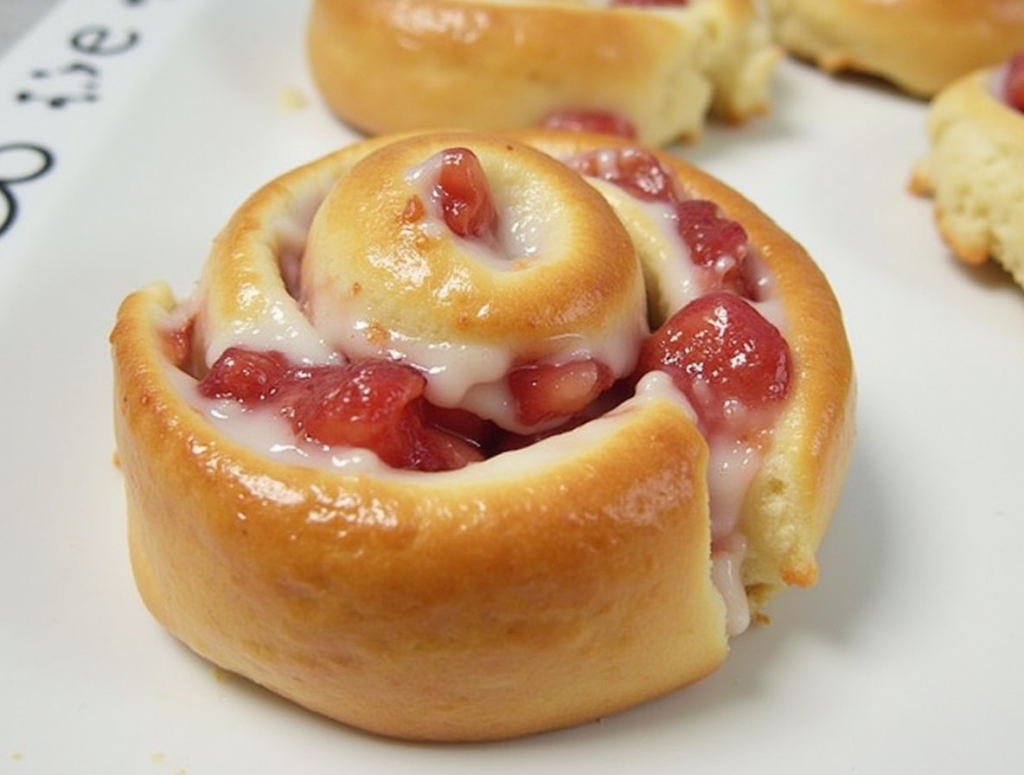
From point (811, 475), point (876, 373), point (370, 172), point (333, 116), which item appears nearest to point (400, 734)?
point (811, 475)

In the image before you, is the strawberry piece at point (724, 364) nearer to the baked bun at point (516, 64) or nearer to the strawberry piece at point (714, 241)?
the strawberry piece at point (714, 241)

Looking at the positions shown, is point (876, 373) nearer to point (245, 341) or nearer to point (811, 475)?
point (811, 475)

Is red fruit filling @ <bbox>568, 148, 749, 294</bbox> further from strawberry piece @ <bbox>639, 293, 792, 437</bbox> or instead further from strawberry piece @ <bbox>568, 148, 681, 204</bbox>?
strawberry piece @ <bbox>639, 293, 792, 437</bbox>

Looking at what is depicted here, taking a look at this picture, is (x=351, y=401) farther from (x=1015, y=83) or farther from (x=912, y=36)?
(x=912, y=36)

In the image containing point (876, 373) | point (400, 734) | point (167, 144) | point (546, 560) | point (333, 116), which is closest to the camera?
point (546, 560)

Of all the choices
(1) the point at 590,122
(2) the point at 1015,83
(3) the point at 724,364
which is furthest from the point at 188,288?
(2) the point at 1015,83

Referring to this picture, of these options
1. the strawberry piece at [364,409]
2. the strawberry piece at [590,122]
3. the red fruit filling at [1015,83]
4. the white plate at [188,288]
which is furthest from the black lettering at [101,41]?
the red fruit filling at [1015,83]
